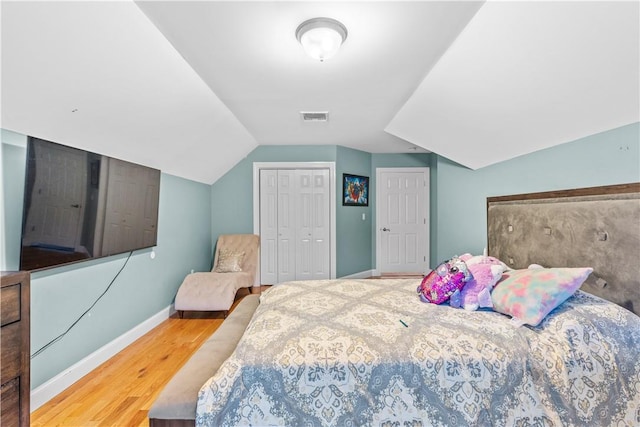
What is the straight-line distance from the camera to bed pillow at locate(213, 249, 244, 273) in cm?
385

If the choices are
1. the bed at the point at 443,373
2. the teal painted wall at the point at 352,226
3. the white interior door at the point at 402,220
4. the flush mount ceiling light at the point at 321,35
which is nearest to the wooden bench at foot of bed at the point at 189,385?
the bed at the point at 443,373

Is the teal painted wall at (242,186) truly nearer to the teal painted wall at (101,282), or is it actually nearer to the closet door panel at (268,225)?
the closet door panel at (268,225)

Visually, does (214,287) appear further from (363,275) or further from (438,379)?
(363,275)

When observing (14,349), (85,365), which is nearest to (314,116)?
(14,349)

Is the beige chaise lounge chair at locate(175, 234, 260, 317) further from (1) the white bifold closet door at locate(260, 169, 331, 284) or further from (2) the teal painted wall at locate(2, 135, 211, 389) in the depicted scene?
(1) the white bifold closet door at locate(260, 169, 331, 284)

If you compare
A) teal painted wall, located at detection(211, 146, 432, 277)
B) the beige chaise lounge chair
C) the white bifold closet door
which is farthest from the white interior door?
the beige chaise lounge chair

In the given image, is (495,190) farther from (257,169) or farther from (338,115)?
(257,169)

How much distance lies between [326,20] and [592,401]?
7.59 feet

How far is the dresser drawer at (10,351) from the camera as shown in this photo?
1250mm

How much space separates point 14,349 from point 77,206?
3.15ft

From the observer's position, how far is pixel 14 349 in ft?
4.26

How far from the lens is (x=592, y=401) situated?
1.27 meters

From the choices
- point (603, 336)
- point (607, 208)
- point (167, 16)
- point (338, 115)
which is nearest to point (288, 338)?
point (603, 336)

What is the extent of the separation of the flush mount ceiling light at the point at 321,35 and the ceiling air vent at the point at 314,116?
136 centimetres
